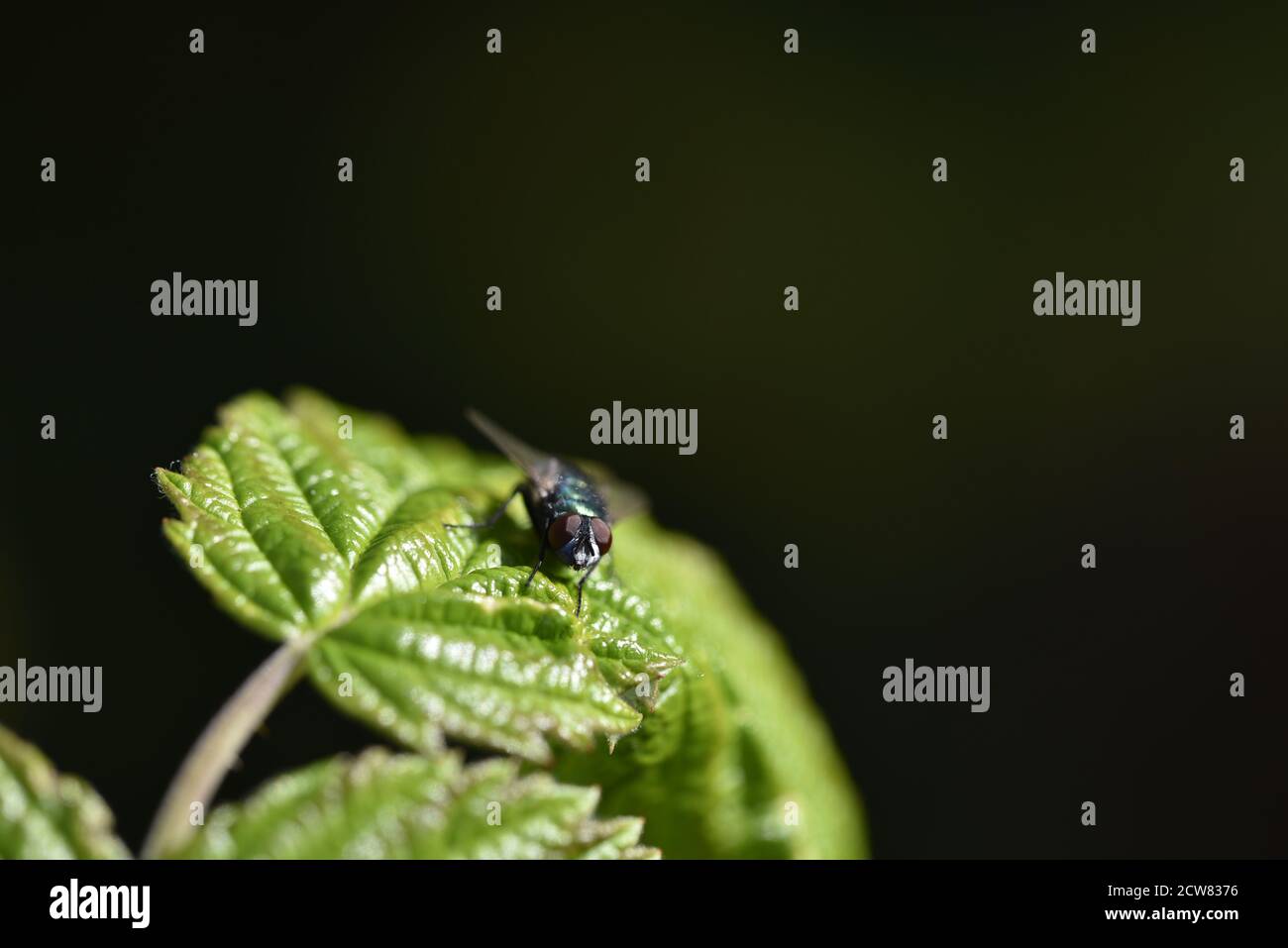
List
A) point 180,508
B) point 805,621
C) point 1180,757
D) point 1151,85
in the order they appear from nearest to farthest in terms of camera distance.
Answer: point 180,508
point 1180,757
point 805,621
point 1151,85

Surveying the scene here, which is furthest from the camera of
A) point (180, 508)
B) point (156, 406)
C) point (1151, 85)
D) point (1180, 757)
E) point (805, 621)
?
point (1151, 85)

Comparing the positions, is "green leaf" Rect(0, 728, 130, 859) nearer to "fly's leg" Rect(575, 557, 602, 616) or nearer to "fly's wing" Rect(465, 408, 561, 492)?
"fly's leg" Rect(575, 557, 602, 616)

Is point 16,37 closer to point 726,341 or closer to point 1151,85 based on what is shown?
point 726,341

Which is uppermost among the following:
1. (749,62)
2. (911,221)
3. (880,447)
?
(749,62)

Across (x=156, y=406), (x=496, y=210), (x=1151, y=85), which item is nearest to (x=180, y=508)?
(x=156, y=406)

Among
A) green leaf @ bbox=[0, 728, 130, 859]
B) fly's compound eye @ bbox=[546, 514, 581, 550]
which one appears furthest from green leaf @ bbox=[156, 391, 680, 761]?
green leaf @ bbox=[0, 728, 130, 859]

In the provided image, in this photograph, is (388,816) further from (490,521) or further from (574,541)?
(490,521)

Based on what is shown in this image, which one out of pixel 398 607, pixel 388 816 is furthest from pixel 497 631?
pixel 388 816
